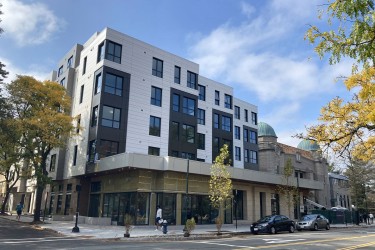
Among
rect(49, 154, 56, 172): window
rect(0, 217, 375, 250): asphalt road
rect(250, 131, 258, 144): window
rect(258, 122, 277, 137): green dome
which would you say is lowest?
rect(0, 217, 375, 250): asphalt road

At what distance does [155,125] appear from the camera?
3569cm

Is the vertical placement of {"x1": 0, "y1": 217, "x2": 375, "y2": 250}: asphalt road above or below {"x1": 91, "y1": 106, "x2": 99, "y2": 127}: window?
below

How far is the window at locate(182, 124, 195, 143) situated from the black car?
14.9 meters

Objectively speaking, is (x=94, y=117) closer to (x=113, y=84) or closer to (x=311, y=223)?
(x=113, y=84)

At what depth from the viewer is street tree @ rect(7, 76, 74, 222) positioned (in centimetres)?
3066

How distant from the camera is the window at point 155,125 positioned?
35.3 meters

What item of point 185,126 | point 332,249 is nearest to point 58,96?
point 185,126

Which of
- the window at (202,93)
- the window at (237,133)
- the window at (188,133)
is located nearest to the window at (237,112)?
the window at (237,133)

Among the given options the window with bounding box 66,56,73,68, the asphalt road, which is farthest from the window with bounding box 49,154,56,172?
the asphalt road

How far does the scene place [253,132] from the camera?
181 feet

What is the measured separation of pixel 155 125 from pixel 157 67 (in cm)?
685

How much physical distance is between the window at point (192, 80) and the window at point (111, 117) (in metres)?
10.7

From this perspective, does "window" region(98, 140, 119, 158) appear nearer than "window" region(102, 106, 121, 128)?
Yes

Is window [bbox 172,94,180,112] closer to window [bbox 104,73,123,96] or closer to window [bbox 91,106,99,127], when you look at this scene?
window [bbox 104,73,123,96]
